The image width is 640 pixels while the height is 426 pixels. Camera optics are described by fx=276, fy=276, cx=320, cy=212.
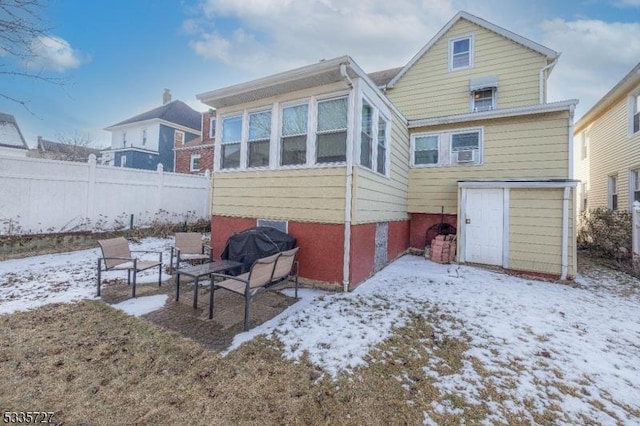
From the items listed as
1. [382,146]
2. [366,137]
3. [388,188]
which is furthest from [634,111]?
[366,137]

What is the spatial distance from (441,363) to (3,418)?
154 inches

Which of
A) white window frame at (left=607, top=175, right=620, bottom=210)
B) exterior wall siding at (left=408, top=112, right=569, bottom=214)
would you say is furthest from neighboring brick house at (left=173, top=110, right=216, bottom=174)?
white window frame at (left=607, top=175, right=620, bottom=210)

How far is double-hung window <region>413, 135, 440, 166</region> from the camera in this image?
30.0 ft

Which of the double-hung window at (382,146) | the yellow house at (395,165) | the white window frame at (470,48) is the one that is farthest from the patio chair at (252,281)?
the white window frame at (470,48)

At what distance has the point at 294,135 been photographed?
6070mm

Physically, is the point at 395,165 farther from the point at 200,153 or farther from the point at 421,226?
the point at 200,153

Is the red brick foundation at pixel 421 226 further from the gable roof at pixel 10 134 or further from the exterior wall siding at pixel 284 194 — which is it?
the gable roof at pixel 10 134

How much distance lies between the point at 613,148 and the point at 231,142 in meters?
14.3

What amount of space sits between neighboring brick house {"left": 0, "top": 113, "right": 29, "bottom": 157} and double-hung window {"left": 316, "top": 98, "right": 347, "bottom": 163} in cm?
2764

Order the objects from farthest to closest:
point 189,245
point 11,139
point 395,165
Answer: point 11,139, point 395,165, point 189,245

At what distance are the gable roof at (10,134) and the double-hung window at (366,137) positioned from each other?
97.7 ft

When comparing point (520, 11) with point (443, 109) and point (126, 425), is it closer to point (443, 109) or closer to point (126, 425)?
point (443, 109)

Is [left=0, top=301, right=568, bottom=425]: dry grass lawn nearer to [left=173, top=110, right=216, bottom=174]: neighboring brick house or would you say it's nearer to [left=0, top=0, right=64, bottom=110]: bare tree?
[left=0, top=0, right=64, bottom=110]: bare tree

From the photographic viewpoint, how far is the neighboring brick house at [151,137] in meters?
23.5
